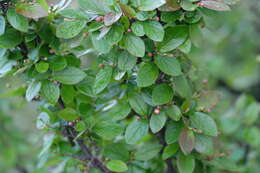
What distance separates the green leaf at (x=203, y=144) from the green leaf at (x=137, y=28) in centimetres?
34

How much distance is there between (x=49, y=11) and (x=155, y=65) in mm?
289

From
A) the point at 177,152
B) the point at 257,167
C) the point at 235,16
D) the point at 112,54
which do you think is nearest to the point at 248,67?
the point at 235,16

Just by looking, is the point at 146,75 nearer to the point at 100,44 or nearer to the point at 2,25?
the point at 100,44

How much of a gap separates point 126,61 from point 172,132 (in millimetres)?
243

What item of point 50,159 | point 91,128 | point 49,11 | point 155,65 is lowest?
point 50,159

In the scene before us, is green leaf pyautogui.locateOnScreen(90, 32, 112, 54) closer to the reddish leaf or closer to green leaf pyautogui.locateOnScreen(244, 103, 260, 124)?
the reddish leaf

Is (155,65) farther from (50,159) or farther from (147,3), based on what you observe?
(50,159)

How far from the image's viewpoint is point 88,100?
0.98m

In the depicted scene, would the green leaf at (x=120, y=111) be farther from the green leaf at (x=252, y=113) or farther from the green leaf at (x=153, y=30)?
the green leaf at (x=252, y=113)

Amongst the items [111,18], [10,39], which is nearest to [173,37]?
[111,18]

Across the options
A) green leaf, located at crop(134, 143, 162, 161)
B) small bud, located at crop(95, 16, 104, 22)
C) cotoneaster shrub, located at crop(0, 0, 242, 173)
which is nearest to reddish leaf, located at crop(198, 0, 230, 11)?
cotoneaster shrub, located at crop(0, 0, 242, 173)

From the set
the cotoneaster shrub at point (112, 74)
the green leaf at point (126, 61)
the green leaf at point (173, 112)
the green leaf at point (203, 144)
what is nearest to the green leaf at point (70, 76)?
the cotoneaster shrub at point (112, 74)

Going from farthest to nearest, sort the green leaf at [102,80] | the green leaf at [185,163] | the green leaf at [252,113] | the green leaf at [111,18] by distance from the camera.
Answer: the green leaf at [252,113] < the green leaf at [185,163] < the green leaf at [102,80] < the green leaf at [111,18]

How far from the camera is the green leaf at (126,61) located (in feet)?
2.66
